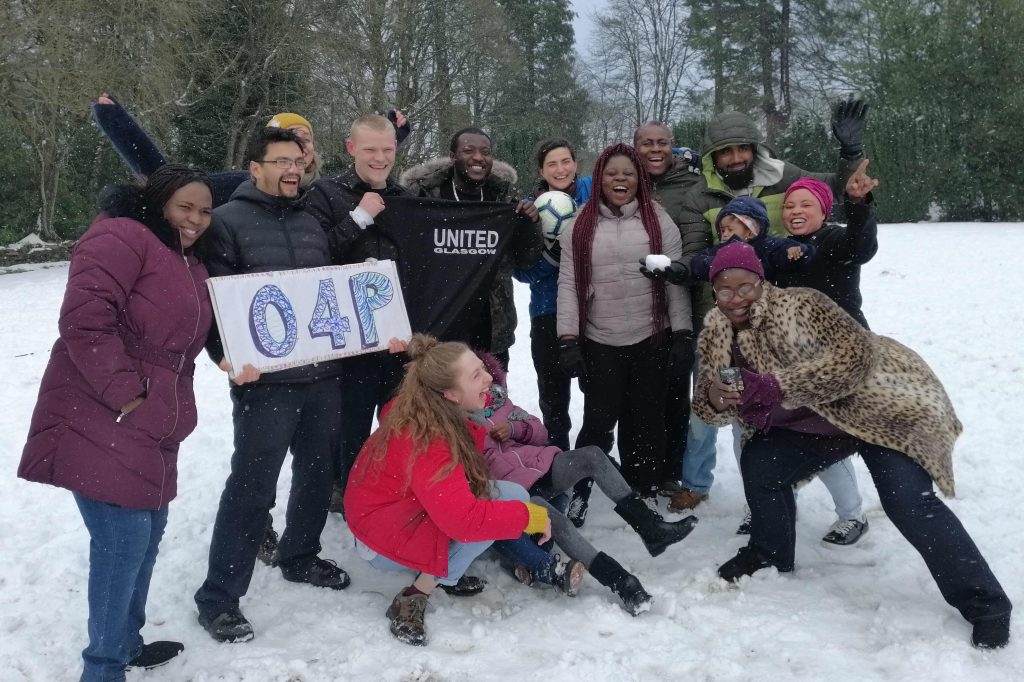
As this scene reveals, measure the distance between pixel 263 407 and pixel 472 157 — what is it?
1981 millimetres

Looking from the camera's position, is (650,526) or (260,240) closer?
(260,240)

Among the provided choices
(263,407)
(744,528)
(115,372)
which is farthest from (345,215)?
(744,528)

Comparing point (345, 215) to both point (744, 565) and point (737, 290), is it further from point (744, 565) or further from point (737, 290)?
point (744, 565)

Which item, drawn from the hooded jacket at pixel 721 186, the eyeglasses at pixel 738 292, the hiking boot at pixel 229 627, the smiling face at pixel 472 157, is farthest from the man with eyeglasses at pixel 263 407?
the hooded jacket at pixel 721 186

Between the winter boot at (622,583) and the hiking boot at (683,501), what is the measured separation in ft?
3.92

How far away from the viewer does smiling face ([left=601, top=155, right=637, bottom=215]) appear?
435 cm

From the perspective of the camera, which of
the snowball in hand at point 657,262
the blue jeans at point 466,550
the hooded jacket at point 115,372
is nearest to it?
the hooded jacket at point 115,372

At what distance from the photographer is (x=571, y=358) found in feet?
14.2

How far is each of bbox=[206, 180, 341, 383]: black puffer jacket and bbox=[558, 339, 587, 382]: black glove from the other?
1.36 metres

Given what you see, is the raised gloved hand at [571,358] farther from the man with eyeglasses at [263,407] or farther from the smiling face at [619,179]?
the man with eyeglasses at [263,407]

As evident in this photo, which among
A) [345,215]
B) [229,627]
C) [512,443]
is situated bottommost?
[229,627]

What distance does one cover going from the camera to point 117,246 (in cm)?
277

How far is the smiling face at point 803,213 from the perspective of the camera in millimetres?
3959

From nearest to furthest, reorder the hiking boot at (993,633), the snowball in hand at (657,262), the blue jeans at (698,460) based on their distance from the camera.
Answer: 1. the hiking boot at (993,633)
2. the snowball in hand at (657,262)
3. the blue jeans at (698,460)
